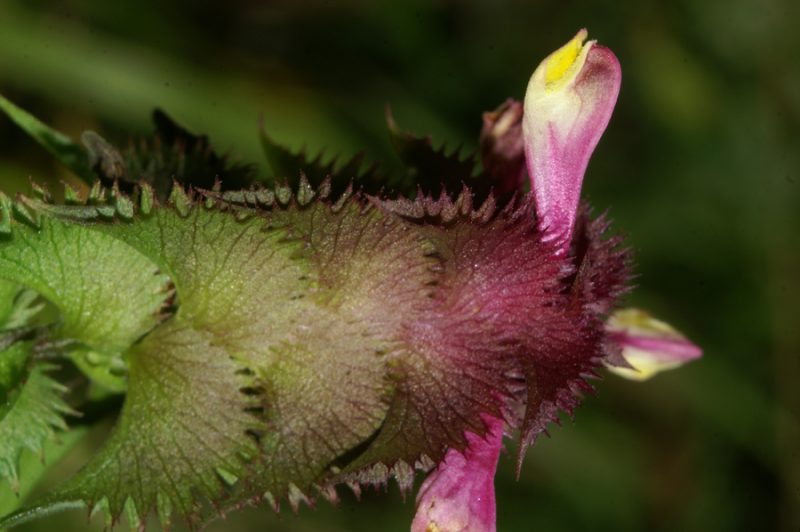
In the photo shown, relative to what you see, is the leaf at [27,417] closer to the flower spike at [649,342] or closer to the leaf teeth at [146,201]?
the leaf teeth at [146,201]

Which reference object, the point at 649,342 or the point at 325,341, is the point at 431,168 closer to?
the point at 325,341

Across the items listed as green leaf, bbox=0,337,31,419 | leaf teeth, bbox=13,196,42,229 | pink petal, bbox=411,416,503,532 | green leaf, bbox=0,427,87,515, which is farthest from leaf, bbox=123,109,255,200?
pink petal, bbox=411,416,503,532

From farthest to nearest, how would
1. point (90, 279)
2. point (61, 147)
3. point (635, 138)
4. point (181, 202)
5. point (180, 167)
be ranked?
point (635, 138) < point (61, 147) < point (180, 167) < point (90, 279) < point (181, 202)

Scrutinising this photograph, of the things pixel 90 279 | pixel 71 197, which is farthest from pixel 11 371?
pixel 71 197

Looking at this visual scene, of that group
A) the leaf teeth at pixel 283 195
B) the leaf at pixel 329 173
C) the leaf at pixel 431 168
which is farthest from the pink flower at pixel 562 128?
the leaf teeth at pixel 283 195

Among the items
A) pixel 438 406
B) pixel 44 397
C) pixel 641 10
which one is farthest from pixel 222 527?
pixel 641 10

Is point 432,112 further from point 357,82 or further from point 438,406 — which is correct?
point 438,406
